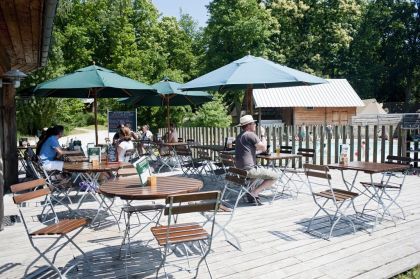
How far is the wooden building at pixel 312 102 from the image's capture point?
105ft

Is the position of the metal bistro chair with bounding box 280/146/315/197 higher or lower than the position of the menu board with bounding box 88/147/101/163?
lower

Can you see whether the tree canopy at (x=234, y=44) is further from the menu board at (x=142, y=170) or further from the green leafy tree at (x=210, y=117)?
the menu board at (x=142, y=170)

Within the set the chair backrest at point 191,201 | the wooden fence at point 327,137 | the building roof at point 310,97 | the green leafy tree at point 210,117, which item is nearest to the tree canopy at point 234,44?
the green leafy tree at point 210,117

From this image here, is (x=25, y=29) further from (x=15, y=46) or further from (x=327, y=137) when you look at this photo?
(x=327, y=137)

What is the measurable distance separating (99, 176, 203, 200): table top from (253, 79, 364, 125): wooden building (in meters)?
26.3

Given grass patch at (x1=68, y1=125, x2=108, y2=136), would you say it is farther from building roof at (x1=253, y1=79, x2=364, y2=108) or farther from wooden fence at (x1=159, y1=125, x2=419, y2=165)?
wooden fence at (x1=159, y1=125, x2=419, y2=165)

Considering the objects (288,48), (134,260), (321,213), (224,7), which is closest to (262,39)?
(224,7)

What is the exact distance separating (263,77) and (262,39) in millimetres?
29813

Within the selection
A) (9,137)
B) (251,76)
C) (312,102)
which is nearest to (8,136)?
(9,137)

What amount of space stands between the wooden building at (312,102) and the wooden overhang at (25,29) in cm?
2459

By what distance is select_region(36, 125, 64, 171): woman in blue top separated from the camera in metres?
7.54

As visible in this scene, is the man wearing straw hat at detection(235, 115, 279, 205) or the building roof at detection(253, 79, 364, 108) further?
the building roof at detection(253, 79, 364, 108)

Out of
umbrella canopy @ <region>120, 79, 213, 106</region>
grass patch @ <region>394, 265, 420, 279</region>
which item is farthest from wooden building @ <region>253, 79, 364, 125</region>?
grass patch @ <region>394, 265, 420, 279</region>

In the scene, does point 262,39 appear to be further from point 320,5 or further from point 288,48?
point 320,5
